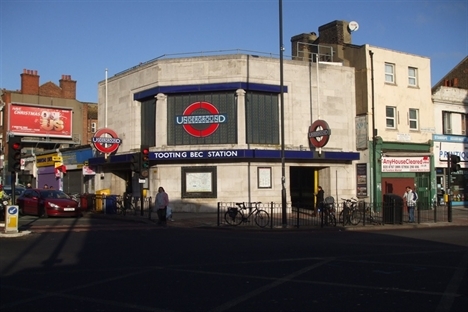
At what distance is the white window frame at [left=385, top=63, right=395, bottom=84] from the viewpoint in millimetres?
32750

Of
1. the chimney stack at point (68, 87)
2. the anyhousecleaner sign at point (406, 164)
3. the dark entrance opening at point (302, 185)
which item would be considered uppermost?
the chimney stack at point (68, 87)

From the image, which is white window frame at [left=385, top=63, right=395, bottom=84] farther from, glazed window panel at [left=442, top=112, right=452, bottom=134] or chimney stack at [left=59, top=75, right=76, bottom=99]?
chimney stack at [left=59, top=75, right=76, bottom=99]

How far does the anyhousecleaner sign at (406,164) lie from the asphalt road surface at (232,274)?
1475cm

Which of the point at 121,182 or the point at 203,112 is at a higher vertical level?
the point at 203,112

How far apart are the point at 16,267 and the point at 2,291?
260cm

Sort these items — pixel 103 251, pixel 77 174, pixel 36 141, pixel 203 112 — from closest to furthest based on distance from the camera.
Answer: pixel 103 251 → pixel 203 112 → pixel 77 174 → pixel 36 141

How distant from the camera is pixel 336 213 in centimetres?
2342

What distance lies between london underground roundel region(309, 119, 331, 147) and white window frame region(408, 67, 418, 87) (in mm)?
7568

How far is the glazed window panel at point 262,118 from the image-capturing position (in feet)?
95.6

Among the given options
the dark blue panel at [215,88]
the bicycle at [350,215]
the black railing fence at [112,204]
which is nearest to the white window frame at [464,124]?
the dark blue panel at [215,88]

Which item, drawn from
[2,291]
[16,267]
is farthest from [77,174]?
[2,291]

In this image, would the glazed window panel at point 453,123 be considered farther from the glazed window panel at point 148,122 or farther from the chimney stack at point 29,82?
the chimney stack at point 29,82

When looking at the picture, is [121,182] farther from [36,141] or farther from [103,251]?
[36,141]

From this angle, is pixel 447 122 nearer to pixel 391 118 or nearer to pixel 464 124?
pixel 464 124
